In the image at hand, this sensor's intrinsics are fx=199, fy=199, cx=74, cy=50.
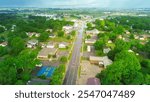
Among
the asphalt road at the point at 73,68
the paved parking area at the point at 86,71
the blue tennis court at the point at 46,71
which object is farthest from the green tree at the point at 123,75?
the blue tennis court at the point at 46,71

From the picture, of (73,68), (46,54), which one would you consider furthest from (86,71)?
(46,54)

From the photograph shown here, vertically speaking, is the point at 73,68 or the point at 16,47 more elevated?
the point at 16,47

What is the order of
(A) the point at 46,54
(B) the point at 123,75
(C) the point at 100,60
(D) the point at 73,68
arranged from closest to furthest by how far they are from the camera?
(B) the point at 123,75
(D) the point at 73,68
(C) the point at 100,60
(A) the point at 46,54

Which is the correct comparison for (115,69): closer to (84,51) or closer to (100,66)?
(100,66)

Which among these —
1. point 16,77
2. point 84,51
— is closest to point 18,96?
point 16,77

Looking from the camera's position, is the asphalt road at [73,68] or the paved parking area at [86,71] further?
the paved parking area at [86,71]

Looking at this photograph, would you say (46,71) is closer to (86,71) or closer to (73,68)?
(73,68)

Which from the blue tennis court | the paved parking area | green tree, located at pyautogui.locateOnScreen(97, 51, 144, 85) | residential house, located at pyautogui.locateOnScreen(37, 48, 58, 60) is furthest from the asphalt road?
green tree, located at pyautogui.locateOnScreen(97, 51, 144, 85)

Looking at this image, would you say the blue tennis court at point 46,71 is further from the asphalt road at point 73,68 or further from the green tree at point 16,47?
the green tree at point 16,47
